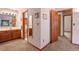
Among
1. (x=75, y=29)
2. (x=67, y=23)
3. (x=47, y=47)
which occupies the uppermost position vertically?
(x=67, y=23)

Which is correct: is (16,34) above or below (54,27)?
below

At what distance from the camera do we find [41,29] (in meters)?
1.90

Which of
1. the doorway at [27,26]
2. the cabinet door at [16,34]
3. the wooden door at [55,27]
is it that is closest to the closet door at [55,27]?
the wooden door at [55,27]

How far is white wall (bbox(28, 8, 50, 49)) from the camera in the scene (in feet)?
6.20

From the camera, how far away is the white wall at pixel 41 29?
1.89 metres

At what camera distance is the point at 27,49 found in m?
1.97

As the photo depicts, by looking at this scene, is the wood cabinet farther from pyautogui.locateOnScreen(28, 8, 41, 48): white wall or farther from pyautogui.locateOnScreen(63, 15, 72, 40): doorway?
pyautogui.locateOnScreen(63, 15, 72, 40): doorway

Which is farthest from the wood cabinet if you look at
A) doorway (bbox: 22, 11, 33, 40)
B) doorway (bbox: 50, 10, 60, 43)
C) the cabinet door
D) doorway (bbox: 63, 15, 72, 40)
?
doorway (bbox: 63, 15, 72, 40)

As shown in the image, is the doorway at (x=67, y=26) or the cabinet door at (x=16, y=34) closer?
the doorway at (x=67, y=26)

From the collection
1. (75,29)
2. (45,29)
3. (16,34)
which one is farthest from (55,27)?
(16,34)

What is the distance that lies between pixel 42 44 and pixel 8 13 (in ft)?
2.83

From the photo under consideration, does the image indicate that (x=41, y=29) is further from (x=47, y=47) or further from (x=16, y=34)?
(x=16, y=34)

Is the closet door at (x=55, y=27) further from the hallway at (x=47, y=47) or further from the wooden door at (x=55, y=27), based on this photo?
the hallway at (x=47, y=47)
